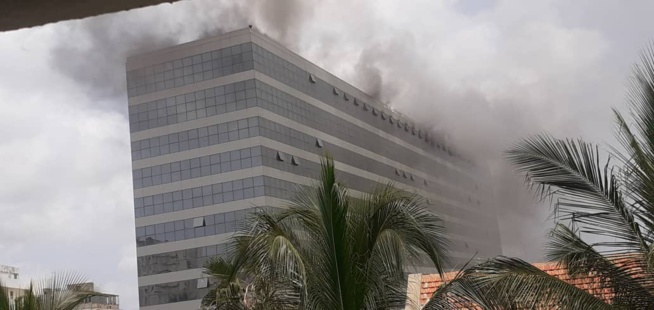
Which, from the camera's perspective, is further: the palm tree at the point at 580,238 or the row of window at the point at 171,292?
the row of window at the point at 171,292

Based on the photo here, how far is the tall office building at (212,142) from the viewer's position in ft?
167

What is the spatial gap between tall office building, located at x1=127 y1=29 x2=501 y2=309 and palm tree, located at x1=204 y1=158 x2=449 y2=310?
39359 mm

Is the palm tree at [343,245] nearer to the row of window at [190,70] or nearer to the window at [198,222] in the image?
the window at [198,222]

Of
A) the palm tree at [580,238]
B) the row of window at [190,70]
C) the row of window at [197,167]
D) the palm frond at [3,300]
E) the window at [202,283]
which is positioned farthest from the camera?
the row of window at [190,70]

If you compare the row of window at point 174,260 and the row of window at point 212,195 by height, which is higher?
the row of window at point 212,195

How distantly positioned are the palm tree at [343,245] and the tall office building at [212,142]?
129ft

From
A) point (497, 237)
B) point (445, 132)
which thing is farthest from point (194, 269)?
point (497, 237)

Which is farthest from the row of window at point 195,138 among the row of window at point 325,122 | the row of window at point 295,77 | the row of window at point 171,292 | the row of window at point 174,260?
the row of window at point 171,292

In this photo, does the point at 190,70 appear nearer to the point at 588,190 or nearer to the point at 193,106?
the point at 193,106

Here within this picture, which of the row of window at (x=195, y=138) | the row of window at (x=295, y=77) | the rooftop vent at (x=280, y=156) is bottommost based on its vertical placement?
the rooftop vent at (x=280, y=156)

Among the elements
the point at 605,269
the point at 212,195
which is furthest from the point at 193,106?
the point at 605,269

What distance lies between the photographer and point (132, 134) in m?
54.4

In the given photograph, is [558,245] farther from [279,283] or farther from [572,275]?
[279,283]

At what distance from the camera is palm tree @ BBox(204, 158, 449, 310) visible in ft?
30.5
